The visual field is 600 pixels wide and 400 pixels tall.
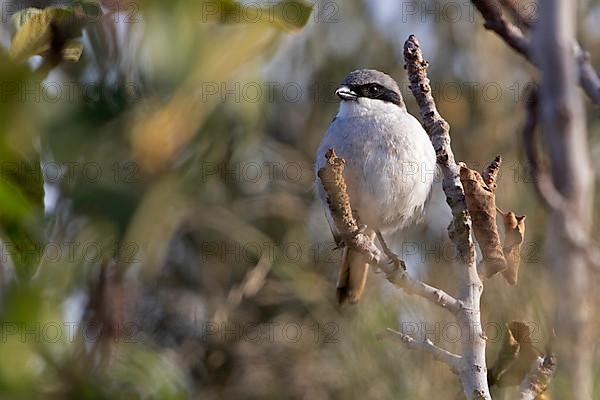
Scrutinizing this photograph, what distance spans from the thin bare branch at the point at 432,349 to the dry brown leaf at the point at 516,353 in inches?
4.7

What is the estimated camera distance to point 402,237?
658 centimetres

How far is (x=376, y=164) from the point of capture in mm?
4160

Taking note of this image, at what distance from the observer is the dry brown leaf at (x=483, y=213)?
2186mm

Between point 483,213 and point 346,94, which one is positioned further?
point 346,94

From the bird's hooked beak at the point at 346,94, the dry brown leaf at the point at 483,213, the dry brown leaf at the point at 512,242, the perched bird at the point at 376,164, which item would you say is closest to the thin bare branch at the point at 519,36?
the dry brown leaf at the point at 483,213

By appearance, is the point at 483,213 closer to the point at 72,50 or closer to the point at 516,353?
the point at 516,353

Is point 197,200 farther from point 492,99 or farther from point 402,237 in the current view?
point 492,99

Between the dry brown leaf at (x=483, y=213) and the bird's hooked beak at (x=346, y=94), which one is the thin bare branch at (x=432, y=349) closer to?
the dry brown leaf at (x=483, y=213)

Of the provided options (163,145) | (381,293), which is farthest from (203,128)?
(381,293)

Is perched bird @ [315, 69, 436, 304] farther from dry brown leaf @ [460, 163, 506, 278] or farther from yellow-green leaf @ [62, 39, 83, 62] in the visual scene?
yellow-green leaf @ [62, 39, 83, 62]

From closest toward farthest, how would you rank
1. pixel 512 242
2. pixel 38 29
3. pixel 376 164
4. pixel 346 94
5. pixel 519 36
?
pixel 519 36 < pixel 38 29 < pixel 512 242 < pixel 376 164 < pixel 346 94

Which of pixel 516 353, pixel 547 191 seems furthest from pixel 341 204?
pixel 547 191

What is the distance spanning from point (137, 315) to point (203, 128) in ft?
14.6

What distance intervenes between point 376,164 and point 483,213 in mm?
1979
